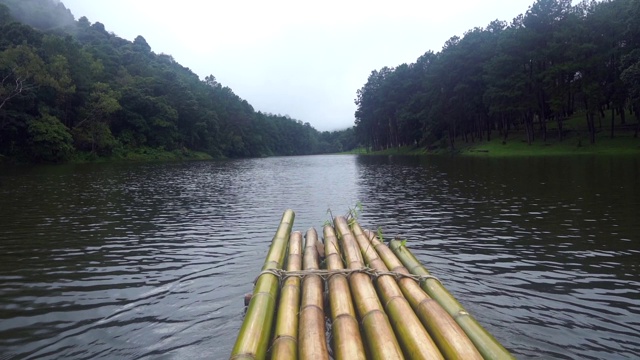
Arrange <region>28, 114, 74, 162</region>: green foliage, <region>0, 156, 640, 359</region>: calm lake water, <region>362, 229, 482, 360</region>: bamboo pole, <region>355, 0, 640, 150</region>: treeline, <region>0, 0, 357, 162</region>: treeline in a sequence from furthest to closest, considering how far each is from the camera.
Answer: <region>0, 0, 357, 162</region>: treeline < <region>28, 114, 74, 162</region>: green foliage < <region>355, 0, 640, 150</region>: treeline < <region>0, 156, 640, 359</region>: calm lake water < <region>362, 229, 482, 360</region>: bamboo pole

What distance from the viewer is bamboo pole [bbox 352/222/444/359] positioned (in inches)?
188

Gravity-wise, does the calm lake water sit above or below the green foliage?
below

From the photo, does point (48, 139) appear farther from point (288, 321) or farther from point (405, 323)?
point (405, 323)

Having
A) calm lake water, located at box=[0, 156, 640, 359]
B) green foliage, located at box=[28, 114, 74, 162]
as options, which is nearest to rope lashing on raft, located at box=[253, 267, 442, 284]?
calm lake water, located at box=[0, 156, 640, 359]

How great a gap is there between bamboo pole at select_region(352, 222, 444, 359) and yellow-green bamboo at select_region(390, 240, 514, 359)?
660 millimetres

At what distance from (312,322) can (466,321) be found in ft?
7.90

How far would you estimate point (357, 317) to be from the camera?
6602 mm

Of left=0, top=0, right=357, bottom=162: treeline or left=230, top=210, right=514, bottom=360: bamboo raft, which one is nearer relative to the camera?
left=230, top=210, right=514, bottom=360: bamboo raft

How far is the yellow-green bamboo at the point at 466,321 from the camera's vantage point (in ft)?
16.4

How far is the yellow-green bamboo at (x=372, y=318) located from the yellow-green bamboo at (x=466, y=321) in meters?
1.16

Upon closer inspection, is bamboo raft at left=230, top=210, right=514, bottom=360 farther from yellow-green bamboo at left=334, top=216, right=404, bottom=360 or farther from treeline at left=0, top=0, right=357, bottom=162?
treeline at left=0, top=0, right=357, bottom=162

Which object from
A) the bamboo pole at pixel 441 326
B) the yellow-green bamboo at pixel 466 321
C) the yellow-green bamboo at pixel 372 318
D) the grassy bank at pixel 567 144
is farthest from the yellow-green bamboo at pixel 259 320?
the grassy bank at pixel 567 144

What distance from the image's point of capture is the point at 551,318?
734 centimetres

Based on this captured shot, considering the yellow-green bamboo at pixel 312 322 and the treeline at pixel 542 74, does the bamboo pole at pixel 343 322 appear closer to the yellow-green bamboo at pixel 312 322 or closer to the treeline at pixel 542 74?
the yellow-green bamboo at pixel 312 322
